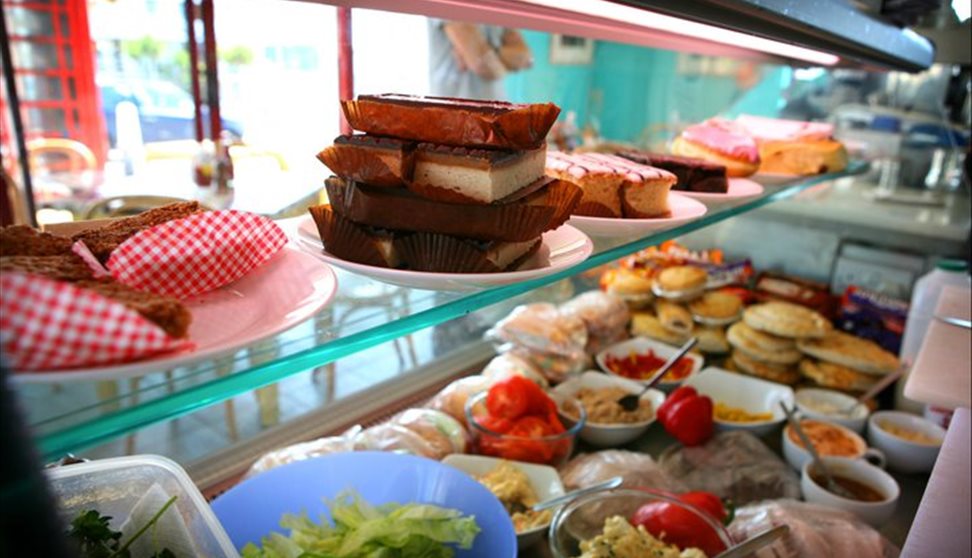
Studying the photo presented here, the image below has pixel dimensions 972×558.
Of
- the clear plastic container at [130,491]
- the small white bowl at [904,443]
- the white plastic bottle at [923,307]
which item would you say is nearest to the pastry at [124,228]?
the clear plastic container at [130,491]

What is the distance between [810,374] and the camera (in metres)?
1.86

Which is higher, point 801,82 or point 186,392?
point 801,82

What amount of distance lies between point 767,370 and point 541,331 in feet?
2.30

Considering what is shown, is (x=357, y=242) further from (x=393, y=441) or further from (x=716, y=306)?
(x=716, y=306)

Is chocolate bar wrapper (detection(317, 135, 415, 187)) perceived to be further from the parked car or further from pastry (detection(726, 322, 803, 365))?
the parked car

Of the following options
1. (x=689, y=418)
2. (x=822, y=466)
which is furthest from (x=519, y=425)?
(x=822, y=466)

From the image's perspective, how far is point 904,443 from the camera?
151cm

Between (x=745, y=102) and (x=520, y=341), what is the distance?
412 cm

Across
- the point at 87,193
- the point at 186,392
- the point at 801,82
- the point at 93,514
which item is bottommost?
the point at 87,193

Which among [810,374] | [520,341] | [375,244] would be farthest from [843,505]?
[375,244]

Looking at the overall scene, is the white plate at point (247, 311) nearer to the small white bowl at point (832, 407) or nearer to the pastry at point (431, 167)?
the pastry at point (431, 167)

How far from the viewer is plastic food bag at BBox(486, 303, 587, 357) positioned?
166 cm

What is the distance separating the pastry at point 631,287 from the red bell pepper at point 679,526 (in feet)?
3.13

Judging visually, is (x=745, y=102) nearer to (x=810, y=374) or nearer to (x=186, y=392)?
(x=810, y=374)
